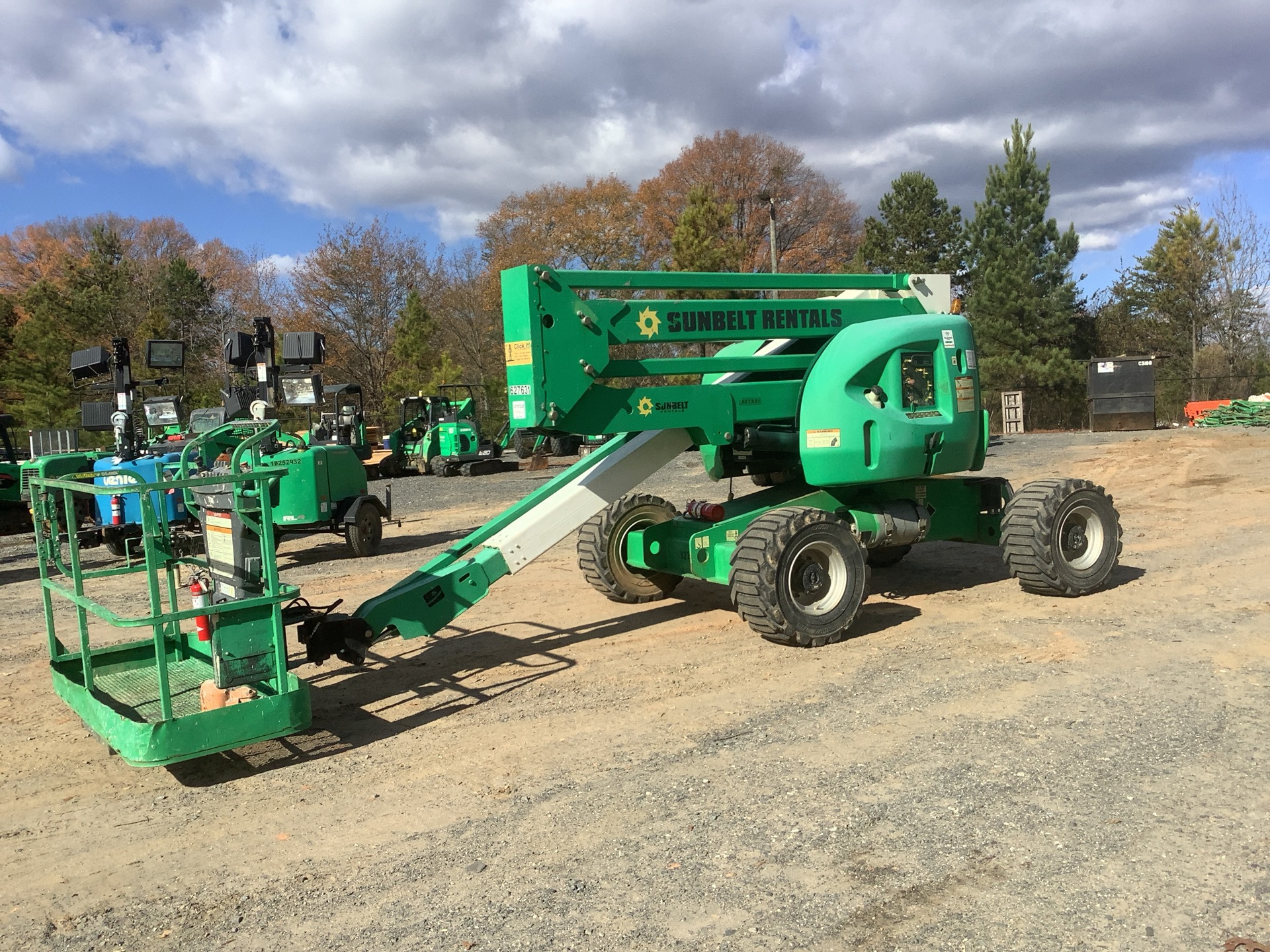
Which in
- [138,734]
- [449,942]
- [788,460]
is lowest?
[449,942]

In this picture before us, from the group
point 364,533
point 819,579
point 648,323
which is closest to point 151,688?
point 648,323

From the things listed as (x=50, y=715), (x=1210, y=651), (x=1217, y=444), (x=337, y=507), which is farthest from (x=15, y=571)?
(x=1217, y=444)

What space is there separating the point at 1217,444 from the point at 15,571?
21315 millimetres

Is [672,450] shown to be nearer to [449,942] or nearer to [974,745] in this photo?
[974,745]

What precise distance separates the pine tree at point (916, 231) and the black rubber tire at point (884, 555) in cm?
3323

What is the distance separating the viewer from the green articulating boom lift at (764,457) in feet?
21.6

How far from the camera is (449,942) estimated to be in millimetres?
3520

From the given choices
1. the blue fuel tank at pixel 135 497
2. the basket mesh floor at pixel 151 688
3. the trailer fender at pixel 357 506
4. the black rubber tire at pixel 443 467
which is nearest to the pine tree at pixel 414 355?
the black rubber tire at pixel 443 467

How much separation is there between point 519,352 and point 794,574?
2495mm

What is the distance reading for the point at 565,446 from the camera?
103 ft

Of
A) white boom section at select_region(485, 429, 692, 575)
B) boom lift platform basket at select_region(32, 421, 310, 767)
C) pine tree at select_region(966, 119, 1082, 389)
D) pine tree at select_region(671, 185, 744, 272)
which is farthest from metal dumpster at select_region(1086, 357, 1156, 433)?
boom lift platform basket at select_region(32, 421, 310, 767)

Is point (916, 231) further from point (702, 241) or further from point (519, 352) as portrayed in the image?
point (519, 352)

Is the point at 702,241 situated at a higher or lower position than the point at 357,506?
higher

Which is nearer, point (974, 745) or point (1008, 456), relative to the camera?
point (974, 745)
